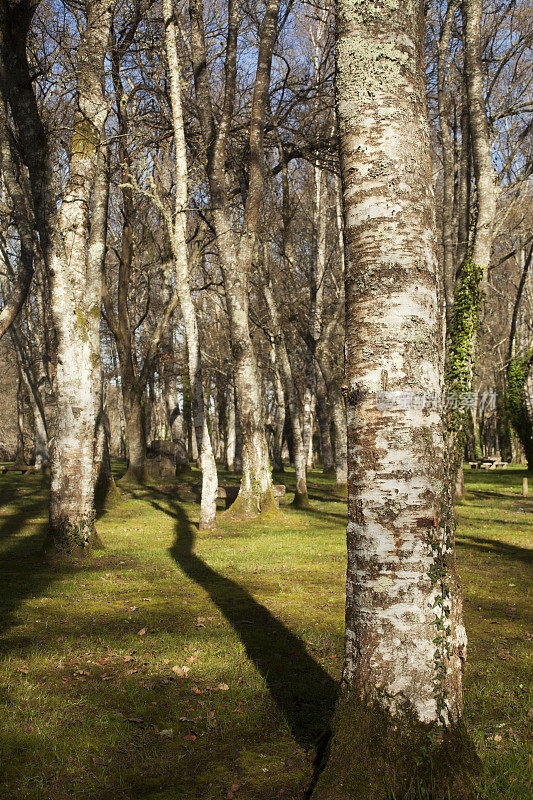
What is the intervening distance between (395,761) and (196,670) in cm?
235

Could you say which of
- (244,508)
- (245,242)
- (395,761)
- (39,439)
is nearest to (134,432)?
(39,439)

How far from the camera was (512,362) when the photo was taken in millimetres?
24344

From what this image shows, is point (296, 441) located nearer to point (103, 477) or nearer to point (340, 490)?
point (340, 490)

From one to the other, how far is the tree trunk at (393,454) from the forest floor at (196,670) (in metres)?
0.51

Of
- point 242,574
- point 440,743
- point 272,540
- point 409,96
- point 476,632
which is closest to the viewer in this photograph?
point 440,743

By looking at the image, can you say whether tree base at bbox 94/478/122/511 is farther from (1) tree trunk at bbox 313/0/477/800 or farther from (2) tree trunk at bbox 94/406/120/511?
(1) tree trunk at bbox 313/0/477/800

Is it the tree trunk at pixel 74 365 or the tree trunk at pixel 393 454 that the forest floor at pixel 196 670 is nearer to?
the tree trunk at pixel 393 454

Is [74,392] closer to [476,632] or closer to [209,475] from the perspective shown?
[209,475]

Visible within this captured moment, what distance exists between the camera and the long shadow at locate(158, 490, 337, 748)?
3891mm

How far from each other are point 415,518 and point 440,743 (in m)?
1.06

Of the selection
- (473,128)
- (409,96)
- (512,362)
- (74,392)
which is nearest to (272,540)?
(74,392)

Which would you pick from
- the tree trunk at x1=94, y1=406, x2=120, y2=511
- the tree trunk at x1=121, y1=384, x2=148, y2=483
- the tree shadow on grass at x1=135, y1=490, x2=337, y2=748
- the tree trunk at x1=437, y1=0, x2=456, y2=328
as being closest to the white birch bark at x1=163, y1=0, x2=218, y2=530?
the tree shadow on grass at x1=135, y1=490, x2=337, y2=748

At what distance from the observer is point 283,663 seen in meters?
4.84

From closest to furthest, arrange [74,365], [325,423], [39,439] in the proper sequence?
[74,365]
[39,439]
[325,423]
